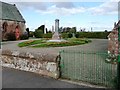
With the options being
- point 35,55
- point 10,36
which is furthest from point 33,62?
point 10,36

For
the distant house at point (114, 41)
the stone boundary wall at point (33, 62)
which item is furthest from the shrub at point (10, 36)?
the distant house at point (114, 41)

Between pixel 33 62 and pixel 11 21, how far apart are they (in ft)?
106

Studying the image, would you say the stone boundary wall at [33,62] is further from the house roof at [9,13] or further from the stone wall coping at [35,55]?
the house roof at [9,13]

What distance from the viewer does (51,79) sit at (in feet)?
24.2

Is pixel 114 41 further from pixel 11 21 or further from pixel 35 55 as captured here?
pixel 11 21

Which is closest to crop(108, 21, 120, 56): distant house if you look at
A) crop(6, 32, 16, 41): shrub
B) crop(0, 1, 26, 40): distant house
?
crop(0, 1, 26, 40): distant house

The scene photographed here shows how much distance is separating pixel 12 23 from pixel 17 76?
3303 cm

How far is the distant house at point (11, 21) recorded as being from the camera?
121ft

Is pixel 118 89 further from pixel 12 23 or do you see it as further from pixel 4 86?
pixel 12 23

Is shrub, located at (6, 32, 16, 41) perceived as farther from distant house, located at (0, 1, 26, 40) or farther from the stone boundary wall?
the stone boundary wall

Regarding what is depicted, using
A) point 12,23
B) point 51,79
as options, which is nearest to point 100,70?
point 51,79

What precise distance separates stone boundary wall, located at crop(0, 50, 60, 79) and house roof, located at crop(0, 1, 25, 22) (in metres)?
28.8

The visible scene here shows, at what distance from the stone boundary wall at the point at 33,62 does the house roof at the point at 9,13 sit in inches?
1135

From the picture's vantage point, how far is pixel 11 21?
38812 millimetres
